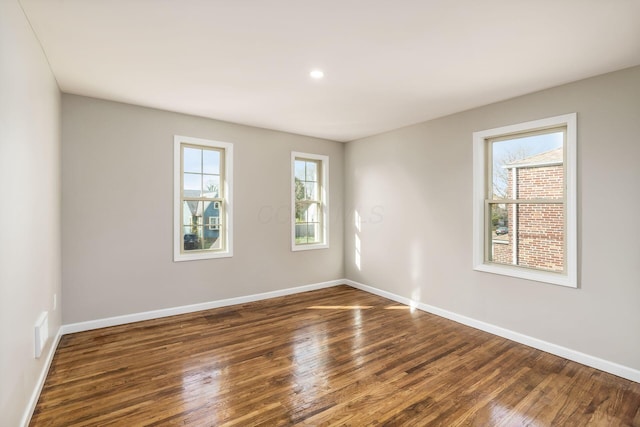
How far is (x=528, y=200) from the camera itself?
10.8ft

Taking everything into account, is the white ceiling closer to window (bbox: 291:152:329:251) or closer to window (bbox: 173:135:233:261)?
window (bbox: 173:135:233:261)

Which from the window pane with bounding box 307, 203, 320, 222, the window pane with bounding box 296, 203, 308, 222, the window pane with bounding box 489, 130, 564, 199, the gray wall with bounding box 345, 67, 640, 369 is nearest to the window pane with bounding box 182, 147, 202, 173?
the window pane with bounding box 296, 203, 308, 222

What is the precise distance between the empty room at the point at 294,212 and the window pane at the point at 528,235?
0.02 m

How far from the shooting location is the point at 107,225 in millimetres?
3561

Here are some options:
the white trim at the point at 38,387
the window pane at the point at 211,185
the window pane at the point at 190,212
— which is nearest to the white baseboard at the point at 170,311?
the white trim at the point at 38,387

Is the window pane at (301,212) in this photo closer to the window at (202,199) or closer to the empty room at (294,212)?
the empty room at (294,212)

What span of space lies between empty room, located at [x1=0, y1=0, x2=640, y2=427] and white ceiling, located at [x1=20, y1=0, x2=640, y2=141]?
22mm

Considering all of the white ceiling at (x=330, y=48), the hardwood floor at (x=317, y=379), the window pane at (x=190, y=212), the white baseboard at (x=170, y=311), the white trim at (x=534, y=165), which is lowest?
the hardwood floor at (x=317, y=379)

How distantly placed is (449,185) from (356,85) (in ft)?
5.94

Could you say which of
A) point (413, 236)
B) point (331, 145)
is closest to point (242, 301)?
point (413, 236)

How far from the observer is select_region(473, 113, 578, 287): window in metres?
2.97

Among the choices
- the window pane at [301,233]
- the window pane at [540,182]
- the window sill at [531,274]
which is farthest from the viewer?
the window pane at [301,233]

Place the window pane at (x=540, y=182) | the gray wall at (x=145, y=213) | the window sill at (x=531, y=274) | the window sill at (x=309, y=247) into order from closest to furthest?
the window sill at (x=531, y=274) → the window pane at (x=540, y=182) → the gray wall at (x=145, y=213) → the window sill at (x=309, y=247)

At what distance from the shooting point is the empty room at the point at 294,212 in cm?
204
